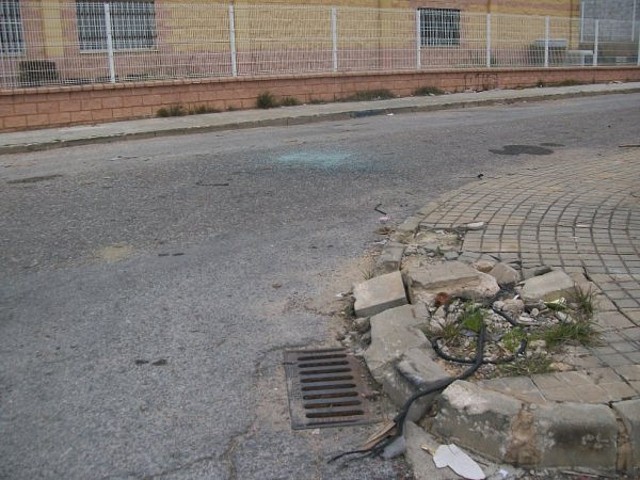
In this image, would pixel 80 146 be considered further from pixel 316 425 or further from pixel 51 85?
pixel 316 425

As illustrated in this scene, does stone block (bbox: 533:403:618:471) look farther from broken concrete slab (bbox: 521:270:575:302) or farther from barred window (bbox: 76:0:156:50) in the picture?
barred window (bbox: 76:0:156:50)

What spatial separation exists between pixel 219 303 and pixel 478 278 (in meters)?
1.74

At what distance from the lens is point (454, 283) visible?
4328 millimetres

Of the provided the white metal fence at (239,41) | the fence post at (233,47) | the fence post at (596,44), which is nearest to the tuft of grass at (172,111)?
the white metal fence at (239,41)

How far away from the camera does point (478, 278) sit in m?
4.36

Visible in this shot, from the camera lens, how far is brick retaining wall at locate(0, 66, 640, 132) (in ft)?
46.4

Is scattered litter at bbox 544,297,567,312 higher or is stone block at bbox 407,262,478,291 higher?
stone block at bbox 407,262,478,291

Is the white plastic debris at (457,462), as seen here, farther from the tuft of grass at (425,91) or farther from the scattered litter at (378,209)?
the tuft of grass at (425,91)

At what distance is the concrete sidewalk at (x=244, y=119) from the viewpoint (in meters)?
12.7

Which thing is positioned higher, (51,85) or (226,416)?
(51,85)

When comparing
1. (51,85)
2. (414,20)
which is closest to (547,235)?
(51,85)

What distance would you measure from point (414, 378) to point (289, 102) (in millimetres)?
14570

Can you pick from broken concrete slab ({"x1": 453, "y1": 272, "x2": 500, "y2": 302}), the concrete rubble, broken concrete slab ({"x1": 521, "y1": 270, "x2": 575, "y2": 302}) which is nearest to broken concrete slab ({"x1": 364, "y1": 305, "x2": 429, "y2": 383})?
the concrete rubble

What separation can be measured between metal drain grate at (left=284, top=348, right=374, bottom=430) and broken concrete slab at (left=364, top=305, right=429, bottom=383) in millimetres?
110
